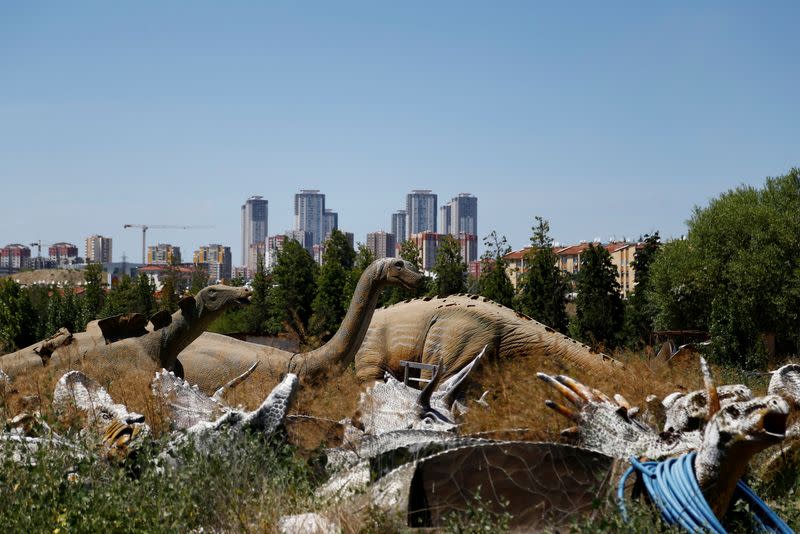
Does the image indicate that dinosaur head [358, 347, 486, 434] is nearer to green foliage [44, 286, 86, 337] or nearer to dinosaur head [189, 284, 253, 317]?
dinosaur head [189, 284, 253, 317]

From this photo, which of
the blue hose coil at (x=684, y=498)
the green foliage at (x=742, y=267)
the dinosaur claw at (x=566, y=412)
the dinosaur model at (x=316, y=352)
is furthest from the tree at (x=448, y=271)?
the blue hose coil at (x=684, y=498)

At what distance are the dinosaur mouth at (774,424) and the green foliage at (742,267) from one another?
2318cm

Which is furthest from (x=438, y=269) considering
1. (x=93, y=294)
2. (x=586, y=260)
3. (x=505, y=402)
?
(x=93, y=294)

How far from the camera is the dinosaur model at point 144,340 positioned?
31.1ft

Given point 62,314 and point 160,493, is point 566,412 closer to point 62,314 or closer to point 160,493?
point 160,493

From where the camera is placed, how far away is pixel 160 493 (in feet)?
14.6

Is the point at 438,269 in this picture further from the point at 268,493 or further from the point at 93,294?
the point at 93,294

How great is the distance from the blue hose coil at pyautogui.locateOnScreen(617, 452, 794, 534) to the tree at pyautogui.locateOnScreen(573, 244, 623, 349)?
2259 centimetres

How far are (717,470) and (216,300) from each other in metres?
6.22

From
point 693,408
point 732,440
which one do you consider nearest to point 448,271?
point 693,408

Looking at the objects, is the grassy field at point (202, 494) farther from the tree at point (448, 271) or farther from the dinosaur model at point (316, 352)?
the tree at point (448, 271)

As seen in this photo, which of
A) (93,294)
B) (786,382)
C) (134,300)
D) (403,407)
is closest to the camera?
(786,382)

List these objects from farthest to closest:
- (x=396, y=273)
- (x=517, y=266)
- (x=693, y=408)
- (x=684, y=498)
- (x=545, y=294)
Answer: (x=517, y=266) < (x=545, y=294) < (x=396, y=273) < (x=693, y=408) < (x=684, y=498)

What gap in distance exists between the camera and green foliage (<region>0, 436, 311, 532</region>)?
429cm
